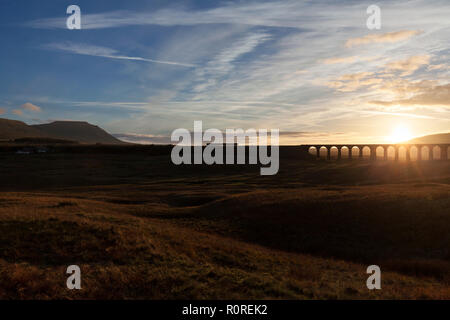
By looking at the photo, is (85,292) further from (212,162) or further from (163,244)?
(212,162)

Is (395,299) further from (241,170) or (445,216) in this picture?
(241,170)

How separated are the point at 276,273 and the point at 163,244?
22.2 feet

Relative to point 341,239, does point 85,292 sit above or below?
above

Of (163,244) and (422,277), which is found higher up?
(163,244)

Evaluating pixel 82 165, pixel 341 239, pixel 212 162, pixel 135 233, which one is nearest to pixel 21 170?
pixel 82 165

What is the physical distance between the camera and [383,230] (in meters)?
25.5

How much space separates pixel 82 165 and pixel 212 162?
140 feet

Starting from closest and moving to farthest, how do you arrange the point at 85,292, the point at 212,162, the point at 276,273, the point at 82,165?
the point at 85,292, the point at 276,273, the point at 82,165, the point at 212,162

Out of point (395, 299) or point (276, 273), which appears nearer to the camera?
point (395, 299)

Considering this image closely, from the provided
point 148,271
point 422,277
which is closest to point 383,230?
point 422,277

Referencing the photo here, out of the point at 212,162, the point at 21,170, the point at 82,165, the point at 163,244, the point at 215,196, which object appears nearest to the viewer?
the point at 163,244

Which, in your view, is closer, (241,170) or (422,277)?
(422,277)

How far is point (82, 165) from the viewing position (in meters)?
93.2

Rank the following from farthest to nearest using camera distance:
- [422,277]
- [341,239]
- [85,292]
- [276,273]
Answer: [341,239] < [422,277] < [276,273] < [85,292]
